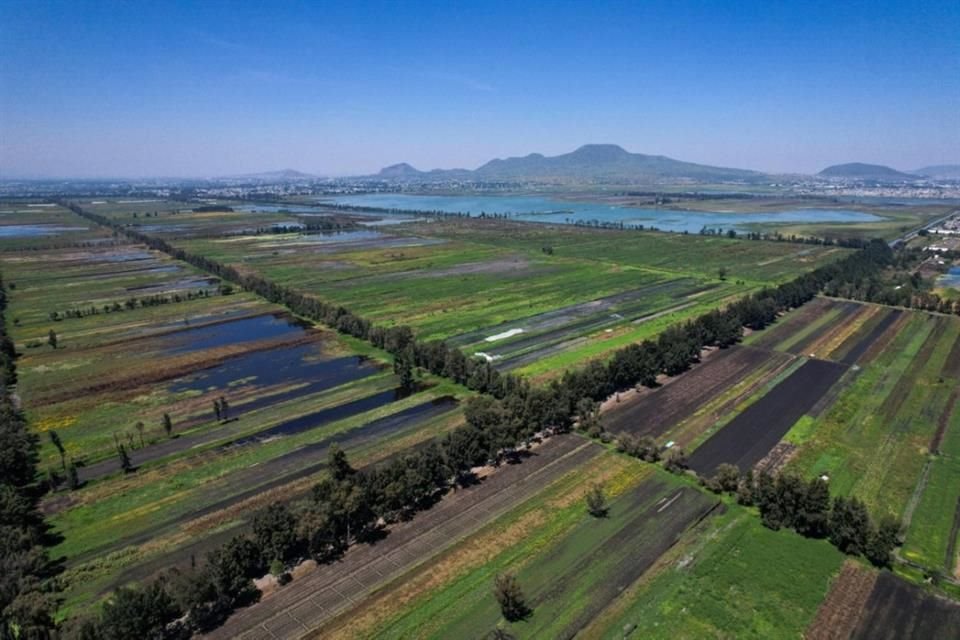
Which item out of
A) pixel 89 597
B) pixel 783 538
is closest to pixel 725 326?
pixel 783 538

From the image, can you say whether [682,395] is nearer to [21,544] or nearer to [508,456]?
[508,456]

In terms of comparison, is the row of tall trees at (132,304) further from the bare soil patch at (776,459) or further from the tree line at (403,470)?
the bare soil patch at (776,459)

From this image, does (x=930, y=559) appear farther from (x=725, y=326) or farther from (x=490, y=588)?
(x=725, y=326)

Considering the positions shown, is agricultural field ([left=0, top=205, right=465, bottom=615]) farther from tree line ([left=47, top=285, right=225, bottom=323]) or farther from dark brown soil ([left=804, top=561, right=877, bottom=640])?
dark brown soil ([left=804, top=561, right=877, bottom=640])

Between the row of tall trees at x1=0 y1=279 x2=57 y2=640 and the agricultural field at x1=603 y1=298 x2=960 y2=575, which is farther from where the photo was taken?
the agricultural field at x1=603 y1=298 x2=960 y2=575

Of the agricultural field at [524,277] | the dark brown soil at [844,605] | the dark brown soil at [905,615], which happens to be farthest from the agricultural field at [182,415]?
the dark brown soil at [905,615]

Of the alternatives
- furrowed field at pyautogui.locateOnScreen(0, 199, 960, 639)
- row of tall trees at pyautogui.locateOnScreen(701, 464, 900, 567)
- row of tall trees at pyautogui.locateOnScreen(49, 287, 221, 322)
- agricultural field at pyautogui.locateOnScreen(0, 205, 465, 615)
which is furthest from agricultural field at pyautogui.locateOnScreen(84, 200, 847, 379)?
row of tall trees at pyautogui.locateOnScreen(701, 464, 900, 567)
